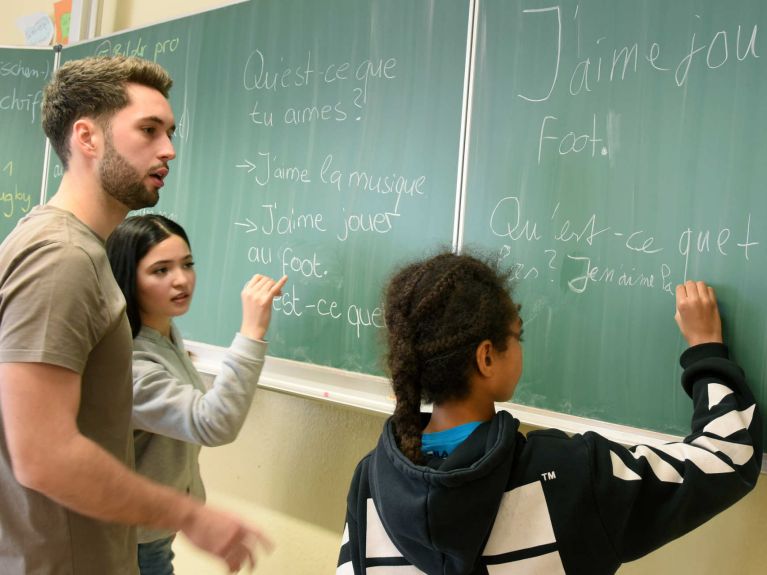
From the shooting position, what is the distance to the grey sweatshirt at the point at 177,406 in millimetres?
1641

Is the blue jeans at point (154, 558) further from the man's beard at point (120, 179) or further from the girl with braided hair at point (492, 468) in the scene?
the man's beard at point (120, 179)

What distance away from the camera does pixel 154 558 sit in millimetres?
1885

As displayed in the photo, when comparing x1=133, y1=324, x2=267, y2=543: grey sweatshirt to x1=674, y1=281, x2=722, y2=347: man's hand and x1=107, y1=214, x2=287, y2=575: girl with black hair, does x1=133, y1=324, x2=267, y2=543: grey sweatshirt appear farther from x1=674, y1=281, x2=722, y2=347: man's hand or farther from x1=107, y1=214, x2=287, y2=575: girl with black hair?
x1=674, y1=281, x2=722, y2=347: man's hand

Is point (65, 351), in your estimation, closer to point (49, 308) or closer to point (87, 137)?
point (49, 308)

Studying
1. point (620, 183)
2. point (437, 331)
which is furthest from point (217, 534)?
point (620, 183)

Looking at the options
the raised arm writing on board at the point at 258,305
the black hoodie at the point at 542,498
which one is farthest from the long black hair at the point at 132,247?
the black hoodie at the point at 542,498

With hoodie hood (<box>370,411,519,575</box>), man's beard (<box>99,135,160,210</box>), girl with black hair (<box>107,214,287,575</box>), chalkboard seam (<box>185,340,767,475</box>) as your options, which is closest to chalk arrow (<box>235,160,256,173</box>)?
girl with black hair (<box>107,214,287,575</box>)

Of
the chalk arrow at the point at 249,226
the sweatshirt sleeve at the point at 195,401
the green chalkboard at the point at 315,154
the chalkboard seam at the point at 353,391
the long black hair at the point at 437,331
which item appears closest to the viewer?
the long black hair at the point at 437,331

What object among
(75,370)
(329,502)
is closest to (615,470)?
(75,370)

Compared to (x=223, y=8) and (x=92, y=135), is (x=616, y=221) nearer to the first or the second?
(x=92, y=135)

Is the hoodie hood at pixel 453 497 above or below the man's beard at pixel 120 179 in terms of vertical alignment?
below

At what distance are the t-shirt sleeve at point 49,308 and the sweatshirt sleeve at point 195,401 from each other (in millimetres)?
571

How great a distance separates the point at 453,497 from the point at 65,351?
646mm

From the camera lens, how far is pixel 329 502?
7.31ft
